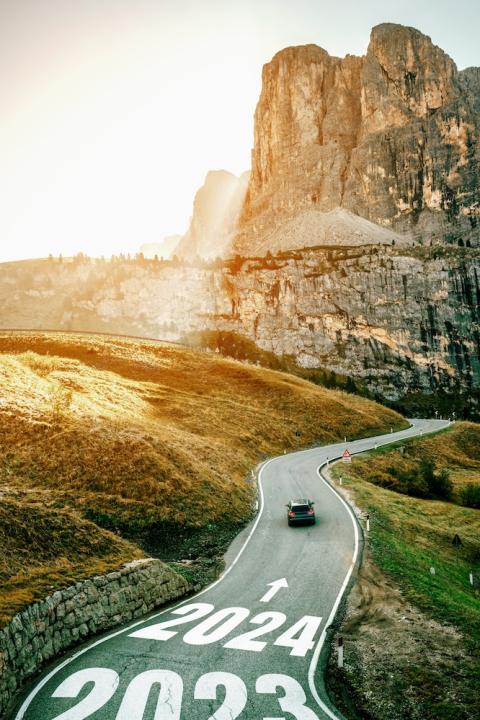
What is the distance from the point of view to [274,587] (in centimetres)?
1730

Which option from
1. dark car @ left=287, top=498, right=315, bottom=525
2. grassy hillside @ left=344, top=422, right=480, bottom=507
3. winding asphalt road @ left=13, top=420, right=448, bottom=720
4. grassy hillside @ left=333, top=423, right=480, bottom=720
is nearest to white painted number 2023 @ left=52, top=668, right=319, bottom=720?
winding asphalt road @ left=13, top=420, right=448, bottom=720

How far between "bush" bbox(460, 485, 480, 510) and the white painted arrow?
26.6 meters

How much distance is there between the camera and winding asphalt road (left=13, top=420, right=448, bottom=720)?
384 inches

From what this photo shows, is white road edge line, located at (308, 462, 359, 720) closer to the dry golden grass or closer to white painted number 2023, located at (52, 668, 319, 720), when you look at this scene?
white painted number 2023, located at (52, 668, 319, 720)

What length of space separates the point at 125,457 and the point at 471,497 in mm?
28538

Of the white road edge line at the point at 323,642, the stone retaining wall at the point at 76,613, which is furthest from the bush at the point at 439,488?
the stone retaining wall at the point at 76,613

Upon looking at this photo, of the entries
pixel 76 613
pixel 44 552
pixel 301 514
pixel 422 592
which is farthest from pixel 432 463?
pixel 76 613

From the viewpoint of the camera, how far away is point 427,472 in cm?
4056

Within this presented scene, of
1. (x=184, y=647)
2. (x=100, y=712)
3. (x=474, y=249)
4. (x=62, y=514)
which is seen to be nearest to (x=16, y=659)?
(x=100, y=712)

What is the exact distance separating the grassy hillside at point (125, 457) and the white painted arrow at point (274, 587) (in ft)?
15.2

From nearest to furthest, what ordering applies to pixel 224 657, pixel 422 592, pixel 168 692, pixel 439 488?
pixel 168 692
pixel 224 657
pixel 422 592
pixel 439 488

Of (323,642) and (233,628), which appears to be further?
(233,628)

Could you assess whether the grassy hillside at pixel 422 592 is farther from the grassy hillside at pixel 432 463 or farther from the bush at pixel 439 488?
the bush at pixel 439 488

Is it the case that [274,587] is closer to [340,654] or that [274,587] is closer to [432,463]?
[340,654]
